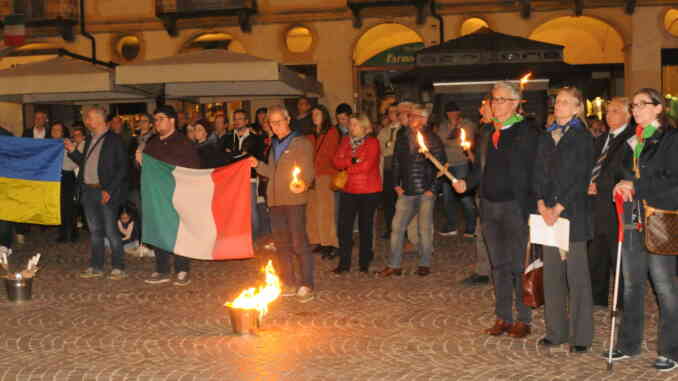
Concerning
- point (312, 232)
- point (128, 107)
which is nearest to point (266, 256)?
point (312, 232)

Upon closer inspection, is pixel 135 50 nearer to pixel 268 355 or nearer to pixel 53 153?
pixel 53 153

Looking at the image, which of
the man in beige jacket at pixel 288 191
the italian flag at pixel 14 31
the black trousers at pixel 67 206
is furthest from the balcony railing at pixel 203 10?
the man in beige jacket at pixel 288 191

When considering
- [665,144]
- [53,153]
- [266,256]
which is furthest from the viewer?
[266,256]

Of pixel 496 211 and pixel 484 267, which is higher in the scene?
pixel 496 211

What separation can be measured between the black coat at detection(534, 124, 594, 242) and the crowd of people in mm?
10

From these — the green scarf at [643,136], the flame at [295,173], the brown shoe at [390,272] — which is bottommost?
the brown shoe at [390,272]

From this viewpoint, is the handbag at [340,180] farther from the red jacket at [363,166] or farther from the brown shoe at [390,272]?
the brown shoe at [390,272]

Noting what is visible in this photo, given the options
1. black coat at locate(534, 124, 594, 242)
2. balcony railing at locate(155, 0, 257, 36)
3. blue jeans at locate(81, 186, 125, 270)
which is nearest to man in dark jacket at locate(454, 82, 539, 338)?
black coat at locate(534, 124, 594, 242)

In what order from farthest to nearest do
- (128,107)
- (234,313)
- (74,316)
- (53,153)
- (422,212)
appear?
(128,107), (53,153), (422,212), (74,316), (234,313)

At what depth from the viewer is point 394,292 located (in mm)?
9883

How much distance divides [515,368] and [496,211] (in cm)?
139

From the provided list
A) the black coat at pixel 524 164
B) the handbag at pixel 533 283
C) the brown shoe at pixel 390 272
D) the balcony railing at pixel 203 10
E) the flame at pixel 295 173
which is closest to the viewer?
the handbag at pixel 533 283

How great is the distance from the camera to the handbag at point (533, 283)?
714 cm

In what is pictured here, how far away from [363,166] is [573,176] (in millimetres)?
4369
